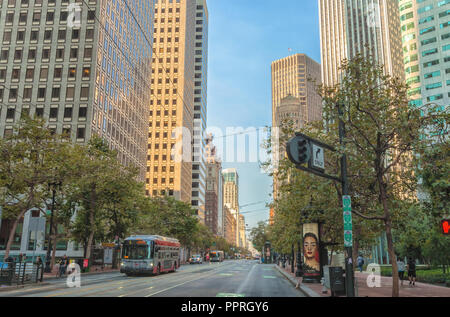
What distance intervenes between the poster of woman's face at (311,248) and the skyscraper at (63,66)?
48.8 m

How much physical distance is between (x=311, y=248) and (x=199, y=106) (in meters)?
130

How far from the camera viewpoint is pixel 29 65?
69.9 m

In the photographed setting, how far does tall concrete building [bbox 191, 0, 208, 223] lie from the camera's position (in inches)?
5807

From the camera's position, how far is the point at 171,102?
426 feet

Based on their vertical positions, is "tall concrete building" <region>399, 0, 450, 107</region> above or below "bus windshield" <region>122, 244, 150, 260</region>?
above

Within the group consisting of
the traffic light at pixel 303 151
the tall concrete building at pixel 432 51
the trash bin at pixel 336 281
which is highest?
the tall concrete building at pixel 432 51

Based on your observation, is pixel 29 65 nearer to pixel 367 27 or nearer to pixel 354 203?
pixel 354 203

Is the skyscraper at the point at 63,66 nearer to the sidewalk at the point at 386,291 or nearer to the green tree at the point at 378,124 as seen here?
the sidewalk at the point at 386,291

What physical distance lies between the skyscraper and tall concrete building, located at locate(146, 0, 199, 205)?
47797mm

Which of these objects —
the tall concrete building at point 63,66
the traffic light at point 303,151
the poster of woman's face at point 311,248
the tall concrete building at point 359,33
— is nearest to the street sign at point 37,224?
the poster of woman's face at point 311,248

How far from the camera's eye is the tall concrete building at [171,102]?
408ft

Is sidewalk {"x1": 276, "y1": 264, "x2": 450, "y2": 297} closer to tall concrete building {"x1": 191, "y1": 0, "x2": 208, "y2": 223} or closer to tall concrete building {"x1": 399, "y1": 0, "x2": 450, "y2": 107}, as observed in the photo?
tall concrete building {"x1": 399, "y1": 0, "x2": 450, "y2": 107}

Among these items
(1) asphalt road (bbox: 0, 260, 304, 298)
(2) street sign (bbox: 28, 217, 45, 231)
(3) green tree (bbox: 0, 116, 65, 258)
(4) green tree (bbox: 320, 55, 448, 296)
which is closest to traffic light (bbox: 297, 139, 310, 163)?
(4) green tree (bbox: 320, 55, 448, 296)
